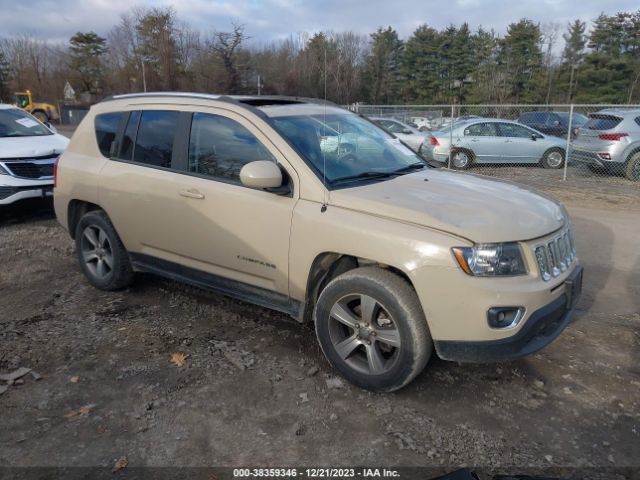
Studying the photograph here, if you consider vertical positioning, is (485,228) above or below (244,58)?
below

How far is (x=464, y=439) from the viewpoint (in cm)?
298

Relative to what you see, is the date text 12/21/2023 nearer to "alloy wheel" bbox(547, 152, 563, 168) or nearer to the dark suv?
"alloy wheel" bbox(547, 152, 563, 168)

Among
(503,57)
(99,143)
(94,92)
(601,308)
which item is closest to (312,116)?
(99,143)

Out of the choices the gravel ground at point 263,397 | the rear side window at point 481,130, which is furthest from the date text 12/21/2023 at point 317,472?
the rear side window at point 481,130

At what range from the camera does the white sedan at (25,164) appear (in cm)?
774

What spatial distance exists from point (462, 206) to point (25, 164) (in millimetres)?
7056

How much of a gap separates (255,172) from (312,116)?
3.34 ft

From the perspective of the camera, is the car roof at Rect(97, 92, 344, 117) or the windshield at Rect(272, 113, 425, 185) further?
the car roof at Rect(97, 92, 344, 117)

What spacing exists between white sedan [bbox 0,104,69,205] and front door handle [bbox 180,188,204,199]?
16.1ft

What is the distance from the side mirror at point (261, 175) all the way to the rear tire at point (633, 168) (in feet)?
38.3

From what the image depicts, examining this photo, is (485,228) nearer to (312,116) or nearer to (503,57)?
(312,116)

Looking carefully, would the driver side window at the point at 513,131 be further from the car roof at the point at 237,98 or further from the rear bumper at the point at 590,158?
the car roof at the point at 237,98

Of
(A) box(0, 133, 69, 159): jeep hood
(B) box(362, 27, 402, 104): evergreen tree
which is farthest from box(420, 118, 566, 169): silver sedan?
(B) box(362, 27, 402, 104): evergreen tree

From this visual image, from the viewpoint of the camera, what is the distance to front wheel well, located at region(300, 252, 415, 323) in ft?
11.5
